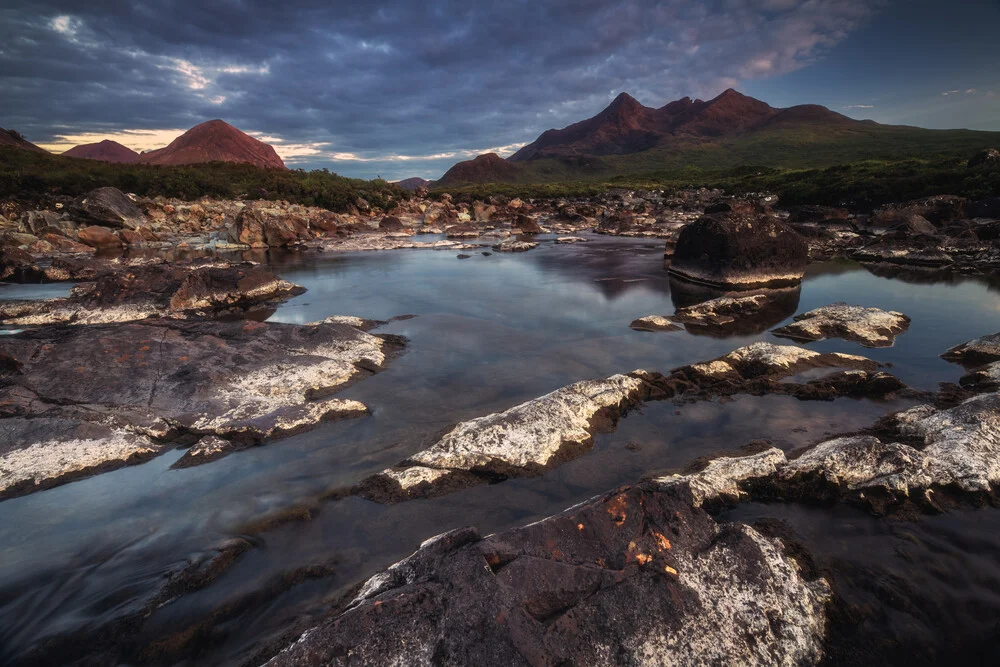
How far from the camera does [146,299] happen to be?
10.8 meters

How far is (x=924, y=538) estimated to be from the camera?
361cm

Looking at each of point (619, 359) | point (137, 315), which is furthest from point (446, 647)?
point (137, 315)

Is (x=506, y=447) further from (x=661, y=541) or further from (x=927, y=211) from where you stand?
(x=927, y=211)

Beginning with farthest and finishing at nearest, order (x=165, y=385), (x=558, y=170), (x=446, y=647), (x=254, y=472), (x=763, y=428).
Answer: (x=558, y=170)
(x=165, y=385)
(x=763, y=428)
(x=254, y=472)
(x=446, y=647)

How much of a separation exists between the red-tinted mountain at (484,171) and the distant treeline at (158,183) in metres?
74.6

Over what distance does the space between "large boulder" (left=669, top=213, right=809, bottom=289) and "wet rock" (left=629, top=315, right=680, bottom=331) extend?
18.7ft

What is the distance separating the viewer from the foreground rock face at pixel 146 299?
1026cm

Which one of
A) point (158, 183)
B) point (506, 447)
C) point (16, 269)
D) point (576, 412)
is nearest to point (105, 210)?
point (16, 269)

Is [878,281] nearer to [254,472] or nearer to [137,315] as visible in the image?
[254,472]

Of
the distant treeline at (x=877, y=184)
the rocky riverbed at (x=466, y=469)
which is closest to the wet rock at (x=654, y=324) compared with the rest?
the rocky riverbed at (x=466, y=469)

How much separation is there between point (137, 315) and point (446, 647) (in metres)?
11.6

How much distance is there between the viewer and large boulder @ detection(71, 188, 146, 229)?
81.6 feet

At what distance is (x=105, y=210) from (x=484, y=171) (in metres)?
114

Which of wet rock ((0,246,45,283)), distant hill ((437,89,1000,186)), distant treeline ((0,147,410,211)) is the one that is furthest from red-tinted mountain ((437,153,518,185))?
wet rock ((0,246,45,283))
